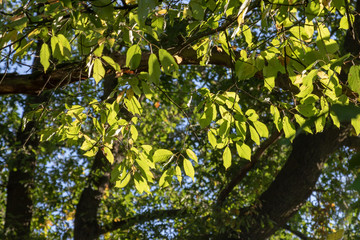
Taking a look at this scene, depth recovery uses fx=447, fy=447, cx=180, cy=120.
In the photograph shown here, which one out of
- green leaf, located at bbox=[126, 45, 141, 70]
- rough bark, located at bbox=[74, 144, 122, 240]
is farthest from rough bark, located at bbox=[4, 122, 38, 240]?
green leaf, located at bbox=[126, 45, 141, 70]

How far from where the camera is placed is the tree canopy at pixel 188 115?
89.7 inches

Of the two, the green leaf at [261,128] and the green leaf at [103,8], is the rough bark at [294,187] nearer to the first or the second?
the green leaf at [261,128]

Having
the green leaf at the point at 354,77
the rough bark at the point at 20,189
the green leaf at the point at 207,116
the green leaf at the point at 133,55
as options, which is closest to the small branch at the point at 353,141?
the green leaf at the point at 207,116

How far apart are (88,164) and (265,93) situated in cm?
375

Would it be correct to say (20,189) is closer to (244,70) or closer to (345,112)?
(244,70)

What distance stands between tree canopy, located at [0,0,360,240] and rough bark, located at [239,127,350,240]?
0.6 inches

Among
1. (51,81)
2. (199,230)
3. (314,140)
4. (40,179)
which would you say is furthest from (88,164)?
(51,81)

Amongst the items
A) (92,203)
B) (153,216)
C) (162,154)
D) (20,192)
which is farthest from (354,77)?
(20,192)

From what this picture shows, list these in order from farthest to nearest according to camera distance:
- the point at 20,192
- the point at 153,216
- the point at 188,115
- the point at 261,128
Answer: the point at 20,192 < the point at 188,115 < the point at 153,216 < the point at 261,128

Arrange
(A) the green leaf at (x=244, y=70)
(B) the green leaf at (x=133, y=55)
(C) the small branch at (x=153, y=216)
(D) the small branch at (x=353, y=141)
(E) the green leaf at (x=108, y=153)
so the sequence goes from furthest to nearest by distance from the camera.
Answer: (C) the small branch at (x=153, y=216) → (D) the small branch at (x=353, y=141) → (E) the green leaf at (x=108, y=153) → (A) the green leaf at (x=244, y=70) → (B) the green leaf at (x=133, y=55)

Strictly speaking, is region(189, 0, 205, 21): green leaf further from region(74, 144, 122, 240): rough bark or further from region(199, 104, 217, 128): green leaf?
region(74, 144, 122, 240): rough bark

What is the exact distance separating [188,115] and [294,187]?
2051 millimetres

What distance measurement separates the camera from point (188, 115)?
262 inches

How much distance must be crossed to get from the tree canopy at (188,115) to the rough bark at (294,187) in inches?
0.6
